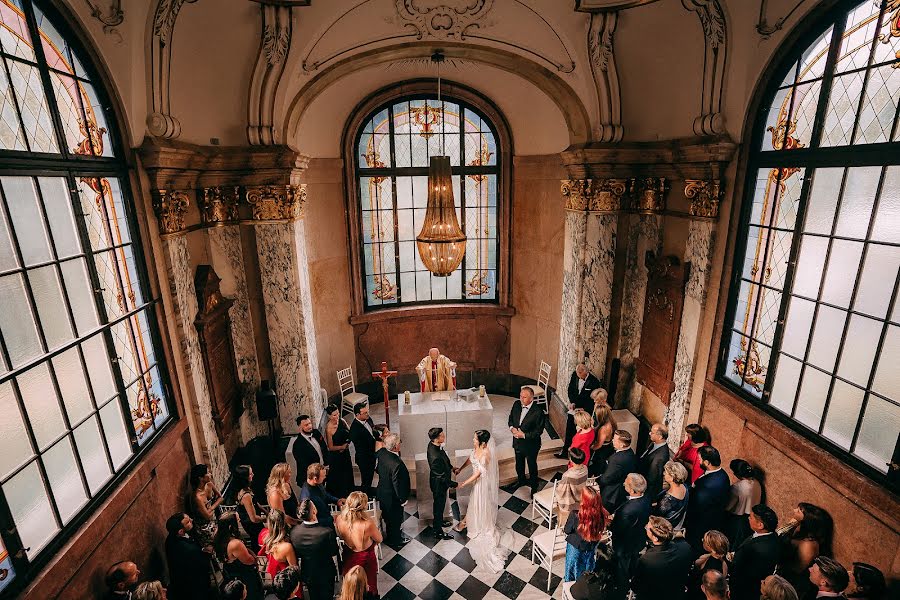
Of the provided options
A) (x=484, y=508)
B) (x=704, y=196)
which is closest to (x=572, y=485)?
(x=484, y=508)

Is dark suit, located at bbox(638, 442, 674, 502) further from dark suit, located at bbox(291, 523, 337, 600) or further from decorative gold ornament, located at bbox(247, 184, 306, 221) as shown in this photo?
decorative gold ornament, located at bbox(247, 184, 306, 221)

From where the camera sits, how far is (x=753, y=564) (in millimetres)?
3801

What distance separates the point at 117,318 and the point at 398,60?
180 inches

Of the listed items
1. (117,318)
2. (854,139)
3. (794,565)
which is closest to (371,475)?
(117,318)

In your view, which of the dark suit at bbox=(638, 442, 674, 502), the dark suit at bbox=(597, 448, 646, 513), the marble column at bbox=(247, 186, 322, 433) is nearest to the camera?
the dark suit at bbox=(597, 448, 646, 513)

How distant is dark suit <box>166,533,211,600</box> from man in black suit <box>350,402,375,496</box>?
2.07 metres

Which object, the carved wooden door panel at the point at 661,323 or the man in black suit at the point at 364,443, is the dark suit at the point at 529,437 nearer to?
the carved wooden door panel at the point at 661,323

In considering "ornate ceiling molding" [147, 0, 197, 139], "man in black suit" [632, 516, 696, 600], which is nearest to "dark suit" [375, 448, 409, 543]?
"man in black suit" [632, 516, 696, 600]

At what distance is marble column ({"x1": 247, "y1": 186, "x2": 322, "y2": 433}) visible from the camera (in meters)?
6.16

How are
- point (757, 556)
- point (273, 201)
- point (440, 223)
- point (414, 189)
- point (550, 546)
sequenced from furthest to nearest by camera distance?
point (414, 189), point (273, 201), point (550, 546), point (440, 223), point (757, 556)

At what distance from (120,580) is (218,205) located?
3905mm

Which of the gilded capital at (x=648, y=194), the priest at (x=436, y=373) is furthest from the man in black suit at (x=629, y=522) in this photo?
the gilded capital at (x=648, y=194)

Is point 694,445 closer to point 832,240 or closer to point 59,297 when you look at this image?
point 832,240

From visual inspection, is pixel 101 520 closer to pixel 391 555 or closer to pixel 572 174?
pixel 391 555
